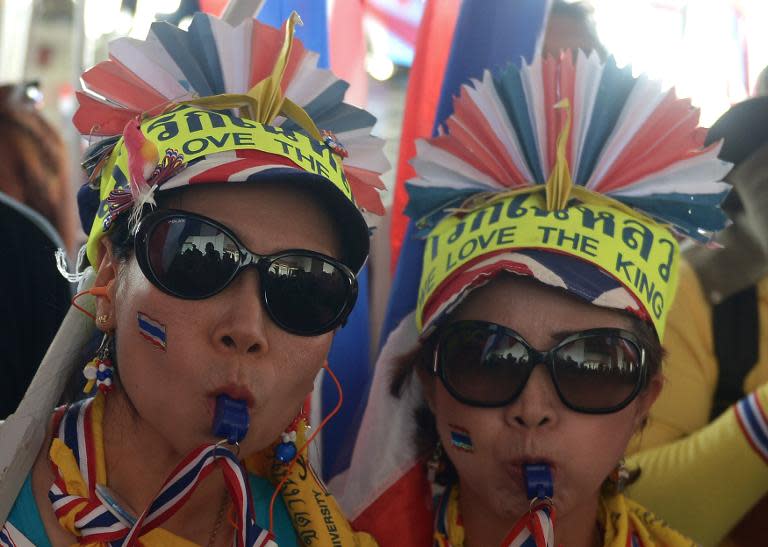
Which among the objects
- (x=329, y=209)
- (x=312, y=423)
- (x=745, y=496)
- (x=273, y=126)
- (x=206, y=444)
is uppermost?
(x=273, y=126)

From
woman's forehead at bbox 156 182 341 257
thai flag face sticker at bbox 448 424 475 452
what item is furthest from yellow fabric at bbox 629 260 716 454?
woman's forehead at bbox 156 182 341 257

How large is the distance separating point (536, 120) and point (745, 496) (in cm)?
103

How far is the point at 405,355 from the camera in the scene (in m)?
2.25

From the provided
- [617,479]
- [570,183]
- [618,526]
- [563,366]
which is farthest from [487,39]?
[618,526]

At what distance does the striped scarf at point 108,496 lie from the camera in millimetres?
1521

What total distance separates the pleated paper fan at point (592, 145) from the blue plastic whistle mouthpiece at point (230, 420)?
861 mm

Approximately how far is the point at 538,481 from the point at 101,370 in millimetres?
858

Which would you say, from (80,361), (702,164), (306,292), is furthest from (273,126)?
(702,164)

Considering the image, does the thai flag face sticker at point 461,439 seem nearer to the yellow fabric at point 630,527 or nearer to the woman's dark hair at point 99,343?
the yellow fabric at point 630,527

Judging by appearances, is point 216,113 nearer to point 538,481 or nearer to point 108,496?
point 108,496

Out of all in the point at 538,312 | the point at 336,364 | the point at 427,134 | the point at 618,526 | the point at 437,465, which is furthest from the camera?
the point at 427,134

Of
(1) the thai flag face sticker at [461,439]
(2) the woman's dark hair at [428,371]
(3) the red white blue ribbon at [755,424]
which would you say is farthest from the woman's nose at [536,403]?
(3) the red white blue ribbon at [755,424]

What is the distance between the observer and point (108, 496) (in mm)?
1611

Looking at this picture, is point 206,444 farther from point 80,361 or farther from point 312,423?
point 312,423
